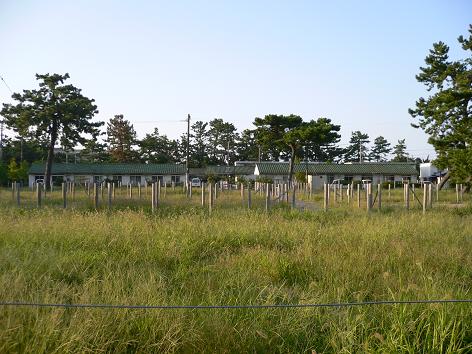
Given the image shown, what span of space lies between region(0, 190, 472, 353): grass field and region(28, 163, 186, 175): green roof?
166 ft

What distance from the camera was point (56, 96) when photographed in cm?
3619

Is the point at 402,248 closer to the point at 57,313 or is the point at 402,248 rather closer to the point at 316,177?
the point at 57,313

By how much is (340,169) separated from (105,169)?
1291 inches

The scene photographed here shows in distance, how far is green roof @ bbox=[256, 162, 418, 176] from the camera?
194ft

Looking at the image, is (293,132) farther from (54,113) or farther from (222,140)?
(222,140)

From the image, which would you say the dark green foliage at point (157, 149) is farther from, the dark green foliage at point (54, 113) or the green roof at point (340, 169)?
the dark green foliage at point (54, 113)

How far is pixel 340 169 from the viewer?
60.4m

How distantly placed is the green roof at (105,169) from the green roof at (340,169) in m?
12.6

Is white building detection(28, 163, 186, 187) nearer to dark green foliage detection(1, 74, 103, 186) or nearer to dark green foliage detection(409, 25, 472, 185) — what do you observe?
dark green foliage detection(1, 74, 103, 186)

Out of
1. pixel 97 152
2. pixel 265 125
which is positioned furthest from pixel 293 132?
pixel 97 152

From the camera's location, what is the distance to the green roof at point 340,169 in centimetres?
5925

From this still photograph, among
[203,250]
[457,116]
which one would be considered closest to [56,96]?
[457,116]

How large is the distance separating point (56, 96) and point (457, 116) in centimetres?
3079

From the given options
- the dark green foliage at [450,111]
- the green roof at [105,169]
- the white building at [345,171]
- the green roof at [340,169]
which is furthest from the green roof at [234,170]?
the dark green foliage at [450,111]
